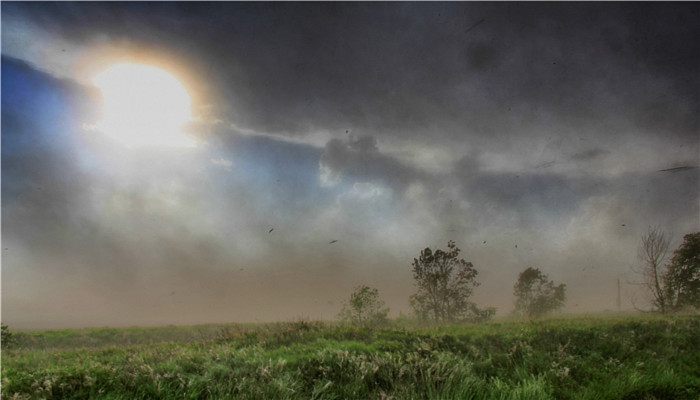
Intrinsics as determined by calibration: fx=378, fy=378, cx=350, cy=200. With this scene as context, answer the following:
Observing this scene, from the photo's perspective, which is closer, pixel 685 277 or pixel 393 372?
pixel 393 372

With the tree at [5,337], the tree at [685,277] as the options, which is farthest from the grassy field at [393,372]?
the tree at [685,277]

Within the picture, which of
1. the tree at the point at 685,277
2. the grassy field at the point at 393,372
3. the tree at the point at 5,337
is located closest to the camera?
the grassy field at the point at 393,372

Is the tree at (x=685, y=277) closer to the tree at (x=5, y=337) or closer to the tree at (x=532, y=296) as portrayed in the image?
the tree at (x=532, y=296)

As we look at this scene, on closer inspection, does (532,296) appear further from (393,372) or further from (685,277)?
(393,372)

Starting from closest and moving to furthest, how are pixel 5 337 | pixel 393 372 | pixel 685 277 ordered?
pixel 393 372 → pixel 5 337 → pixel 685 277

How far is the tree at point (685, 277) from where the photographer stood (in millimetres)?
34219

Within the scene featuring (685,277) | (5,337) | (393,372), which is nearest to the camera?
(393,372)

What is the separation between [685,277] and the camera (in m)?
35.1

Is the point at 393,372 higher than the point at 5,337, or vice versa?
the point at 393,372

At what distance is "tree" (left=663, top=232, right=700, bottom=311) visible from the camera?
112ft

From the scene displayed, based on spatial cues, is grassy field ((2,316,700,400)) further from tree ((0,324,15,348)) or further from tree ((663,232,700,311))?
tree ((663,232,700,311))

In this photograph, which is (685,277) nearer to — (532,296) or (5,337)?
(532,296)

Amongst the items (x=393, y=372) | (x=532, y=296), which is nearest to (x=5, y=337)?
(x=393, y=372)

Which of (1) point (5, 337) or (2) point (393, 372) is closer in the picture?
(2) point (393, 372)
